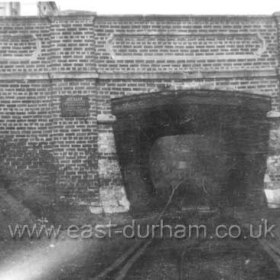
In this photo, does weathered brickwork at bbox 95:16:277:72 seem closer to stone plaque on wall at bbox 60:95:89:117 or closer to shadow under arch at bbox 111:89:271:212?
shadow under arch at bbox 111:89:271:212

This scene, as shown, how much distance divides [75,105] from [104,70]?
2.81 feet

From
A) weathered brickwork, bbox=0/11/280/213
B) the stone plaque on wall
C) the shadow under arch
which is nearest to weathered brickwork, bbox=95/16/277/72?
weathered brickwork, bbox=0/11/280/213

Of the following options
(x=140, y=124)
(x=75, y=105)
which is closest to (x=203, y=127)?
(x=140, y=124)

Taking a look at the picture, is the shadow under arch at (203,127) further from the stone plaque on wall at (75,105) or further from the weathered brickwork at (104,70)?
the stone plaque on wall at (75,105)

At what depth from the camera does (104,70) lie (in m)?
8.36

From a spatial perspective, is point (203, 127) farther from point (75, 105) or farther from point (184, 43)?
point (75, 105)

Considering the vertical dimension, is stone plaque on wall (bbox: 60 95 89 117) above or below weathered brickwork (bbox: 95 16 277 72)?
below

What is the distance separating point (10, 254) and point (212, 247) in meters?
3.44

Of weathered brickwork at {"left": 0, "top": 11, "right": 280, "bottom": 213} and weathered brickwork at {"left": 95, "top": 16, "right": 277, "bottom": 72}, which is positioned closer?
weathered brickwork at {"left": 0, "top": 11, "right": 280, "bottom": 213}

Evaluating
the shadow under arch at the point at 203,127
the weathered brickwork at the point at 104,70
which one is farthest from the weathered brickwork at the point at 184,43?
the shadow under arch at the point at 203,127

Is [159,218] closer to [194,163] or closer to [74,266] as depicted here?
[194,163]

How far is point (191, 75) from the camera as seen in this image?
838 cm

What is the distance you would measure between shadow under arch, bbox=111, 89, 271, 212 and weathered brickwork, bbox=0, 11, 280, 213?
0.15 metres

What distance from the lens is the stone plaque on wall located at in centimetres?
828
